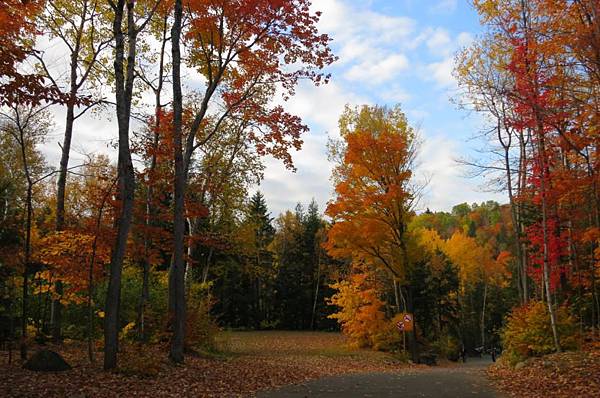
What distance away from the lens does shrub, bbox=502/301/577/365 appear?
14.2 m

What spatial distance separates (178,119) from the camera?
42.7 feet

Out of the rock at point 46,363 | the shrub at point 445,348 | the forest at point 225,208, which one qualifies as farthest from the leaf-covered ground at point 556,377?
the shrub at point 445,348

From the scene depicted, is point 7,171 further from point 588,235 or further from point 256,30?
point 588,235

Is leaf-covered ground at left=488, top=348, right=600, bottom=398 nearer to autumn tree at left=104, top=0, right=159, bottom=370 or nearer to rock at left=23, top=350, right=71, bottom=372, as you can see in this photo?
autumn tree at left=104, top=0, right=159, bottom=370

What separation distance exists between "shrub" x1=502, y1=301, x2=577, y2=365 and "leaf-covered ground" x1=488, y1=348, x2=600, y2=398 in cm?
101

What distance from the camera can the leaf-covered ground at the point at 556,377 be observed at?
9086 mm

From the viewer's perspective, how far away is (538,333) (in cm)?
1445

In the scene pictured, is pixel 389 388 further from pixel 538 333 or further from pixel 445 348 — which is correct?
pixel 445 348

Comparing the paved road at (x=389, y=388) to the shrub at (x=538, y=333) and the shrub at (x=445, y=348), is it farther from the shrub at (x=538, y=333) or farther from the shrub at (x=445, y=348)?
the shrub at (x=445, y=348)

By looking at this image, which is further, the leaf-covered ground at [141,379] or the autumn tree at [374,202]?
the autumn tree at [374,202]

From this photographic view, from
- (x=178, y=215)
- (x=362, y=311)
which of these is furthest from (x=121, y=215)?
(x=362, y=311)

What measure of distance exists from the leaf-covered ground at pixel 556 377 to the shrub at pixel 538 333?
3.32ft

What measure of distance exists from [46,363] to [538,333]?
13.1 meters

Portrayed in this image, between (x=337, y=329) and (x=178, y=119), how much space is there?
122ft
